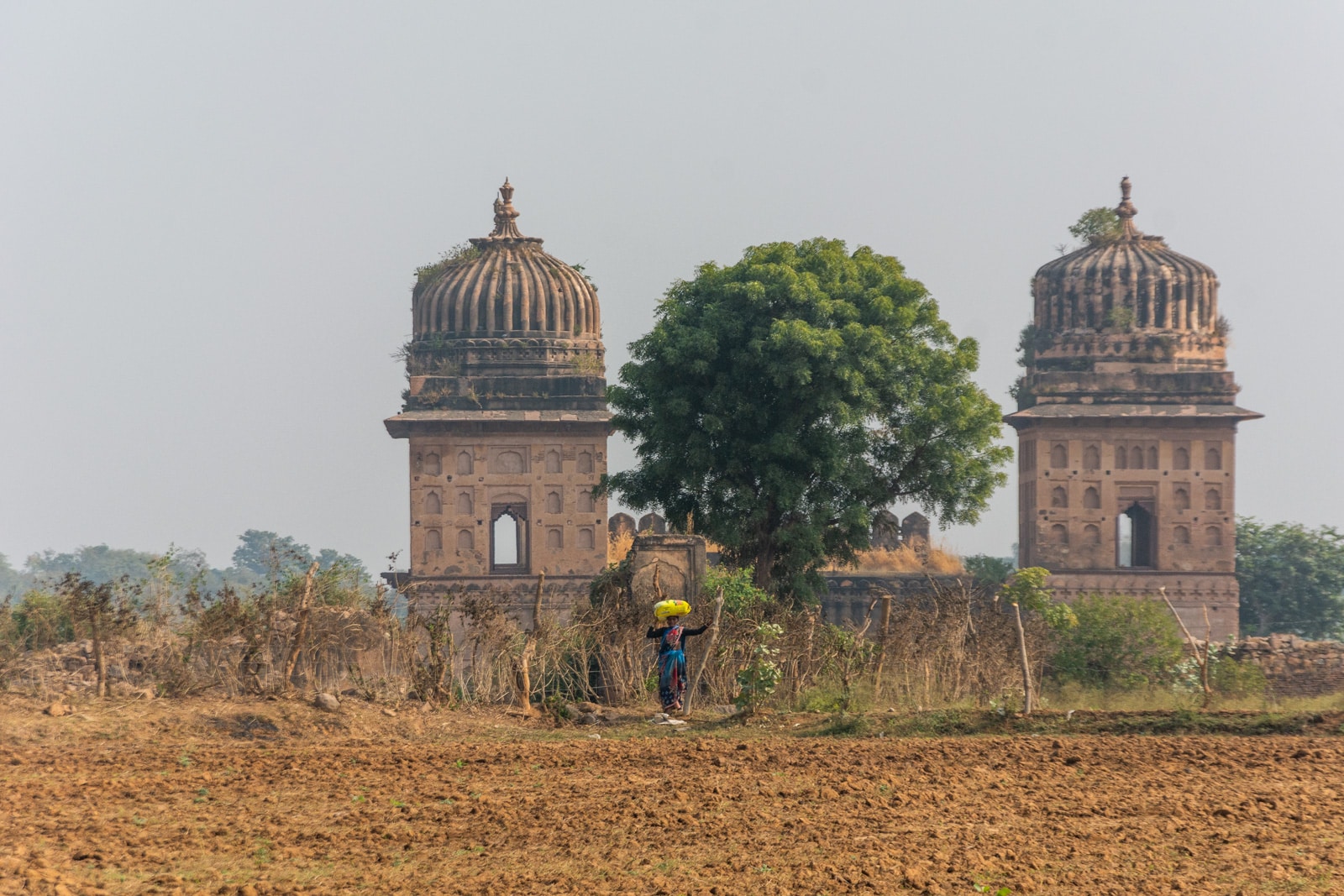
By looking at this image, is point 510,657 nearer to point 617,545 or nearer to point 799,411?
point 799,411

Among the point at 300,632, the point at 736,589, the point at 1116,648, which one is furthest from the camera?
the point at 1116,648

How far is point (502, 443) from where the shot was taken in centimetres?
3622

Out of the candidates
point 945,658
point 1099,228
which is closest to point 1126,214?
point 1099,228

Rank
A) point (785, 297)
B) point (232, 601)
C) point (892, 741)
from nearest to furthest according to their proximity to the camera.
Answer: point (892, 741) < point (232, 601) < point (785, 297)

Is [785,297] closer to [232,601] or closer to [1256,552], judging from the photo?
[232,601]

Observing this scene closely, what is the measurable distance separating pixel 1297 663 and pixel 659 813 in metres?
17.6

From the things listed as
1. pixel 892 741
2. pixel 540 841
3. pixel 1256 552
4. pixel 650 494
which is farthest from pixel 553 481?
pixel 540 841

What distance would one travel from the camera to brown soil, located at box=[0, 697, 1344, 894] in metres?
9.21

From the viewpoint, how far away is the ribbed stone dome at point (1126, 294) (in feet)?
122

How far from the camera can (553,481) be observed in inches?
1425

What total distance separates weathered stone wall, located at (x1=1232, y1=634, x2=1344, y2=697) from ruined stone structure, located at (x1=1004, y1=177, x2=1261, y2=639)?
9487 millimetres

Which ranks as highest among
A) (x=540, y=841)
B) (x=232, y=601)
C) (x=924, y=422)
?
(x=924, y=422)

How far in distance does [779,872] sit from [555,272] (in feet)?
95.5

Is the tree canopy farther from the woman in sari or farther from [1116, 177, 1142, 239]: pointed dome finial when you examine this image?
the woman in sari
